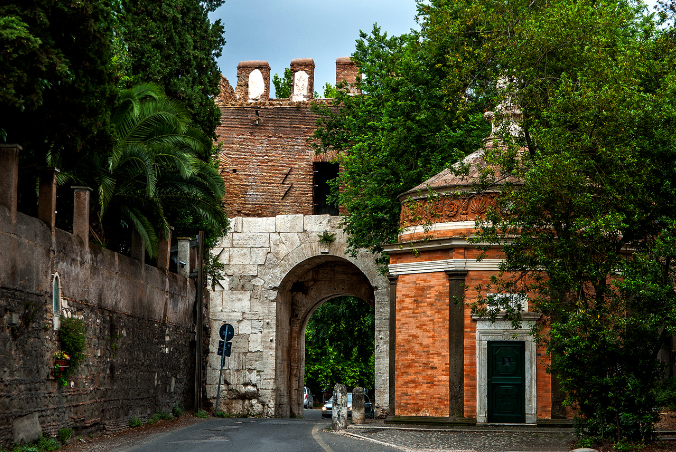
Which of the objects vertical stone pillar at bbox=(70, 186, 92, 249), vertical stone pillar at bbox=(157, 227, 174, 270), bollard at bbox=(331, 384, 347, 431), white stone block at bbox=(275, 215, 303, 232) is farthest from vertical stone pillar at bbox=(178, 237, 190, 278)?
bollard at bbox=(331, 384, 347, 431)

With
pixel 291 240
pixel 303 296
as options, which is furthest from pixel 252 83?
pixel 303 296

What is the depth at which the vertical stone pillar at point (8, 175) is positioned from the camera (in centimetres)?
1231

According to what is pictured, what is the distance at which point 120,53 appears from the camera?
18.0 meters

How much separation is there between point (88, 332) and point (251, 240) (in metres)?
11.0

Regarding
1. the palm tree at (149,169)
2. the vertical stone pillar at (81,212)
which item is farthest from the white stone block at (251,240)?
the vertical stone pillar at (81,212)

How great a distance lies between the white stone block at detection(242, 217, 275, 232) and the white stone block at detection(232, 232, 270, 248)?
12cm

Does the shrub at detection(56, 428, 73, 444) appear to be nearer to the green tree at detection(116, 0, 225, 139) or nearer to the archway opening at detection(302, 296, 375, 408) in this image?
the green tree at detection(116, 0, 225, 139)

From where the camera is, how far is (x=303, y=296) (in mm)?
28328

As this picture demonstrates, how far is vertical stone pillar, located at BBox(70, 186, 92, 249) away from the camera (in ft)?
50.5

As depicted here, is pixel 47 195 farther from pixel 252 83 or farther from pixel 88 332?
pixel 252 83

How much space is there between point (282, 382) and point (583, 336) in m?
16.1

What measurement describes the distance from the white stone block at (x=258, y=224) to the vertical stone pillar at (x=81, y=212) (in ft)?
35.1

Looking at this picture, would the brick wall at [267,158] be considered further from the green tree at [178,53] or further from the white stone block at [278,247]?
the green tree at [178,53]

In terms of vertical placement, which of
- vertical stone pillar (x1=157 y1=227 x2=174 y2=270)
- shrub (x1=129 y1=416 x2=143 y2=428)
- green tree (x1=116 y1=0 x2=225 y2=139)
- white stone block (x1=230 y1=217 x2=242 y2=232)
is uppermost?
green tree (x1=116 y1=0 x2=225 y2=139)
